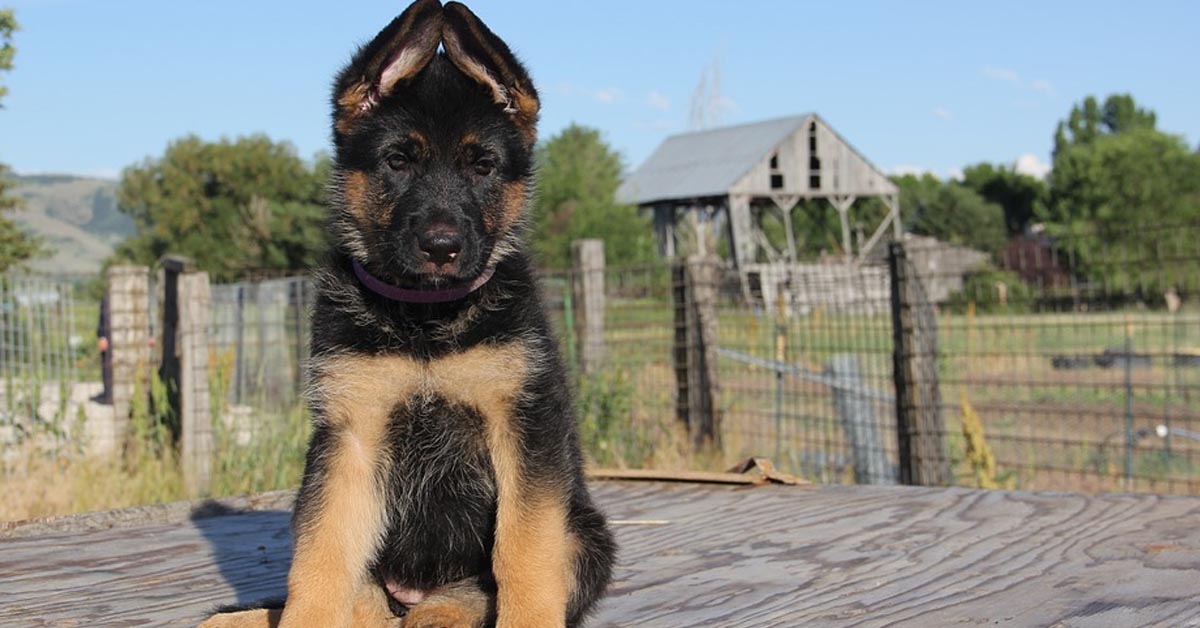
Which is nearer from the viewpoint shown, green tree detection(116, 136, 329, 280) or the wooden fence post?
the wooden fence post

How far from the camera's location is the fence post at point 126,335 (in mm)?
10461

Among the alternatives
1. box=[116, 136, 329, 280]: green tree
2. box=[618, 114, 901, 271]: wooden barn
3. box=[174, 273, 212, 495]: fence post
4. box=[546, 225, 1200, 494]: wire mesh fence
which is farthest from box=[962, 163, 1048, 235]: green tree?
box=[174, 273, 212, 495]: fence post

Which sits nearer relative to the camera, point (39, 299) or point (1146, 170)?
point (39, 299)

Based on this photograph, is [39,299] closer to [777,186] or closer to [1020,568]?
[1020,568]

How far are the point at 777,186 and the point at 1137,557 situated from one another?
5218 centimetres

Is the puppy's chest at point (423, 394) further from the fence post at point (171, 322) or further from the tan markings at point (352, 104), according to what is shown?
the fence post at point (171, 322)

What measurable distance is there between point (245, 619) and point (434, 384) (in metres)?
0.88

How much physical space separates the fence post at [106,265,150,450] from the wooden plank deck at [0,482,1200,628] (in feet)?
16.3

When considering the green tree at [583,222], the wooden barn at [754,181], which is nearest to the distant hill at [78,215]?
the wooden barn at [754,181]

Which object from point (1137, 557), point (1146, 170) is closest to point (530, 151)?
point (1137, 557)

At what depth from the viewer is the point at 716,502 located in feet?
19.1

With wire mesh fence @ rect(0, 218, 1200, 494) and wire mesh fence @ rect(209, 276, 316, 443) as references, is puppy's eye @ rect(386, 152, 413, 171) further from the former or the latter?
wire mesh fence @ rect(0, 218, 1200, 494)

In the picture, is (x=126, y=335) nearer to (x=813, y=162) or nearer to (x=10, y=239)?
(x=10, y=239)

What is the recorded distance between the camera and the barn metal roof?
5450 centimetres
